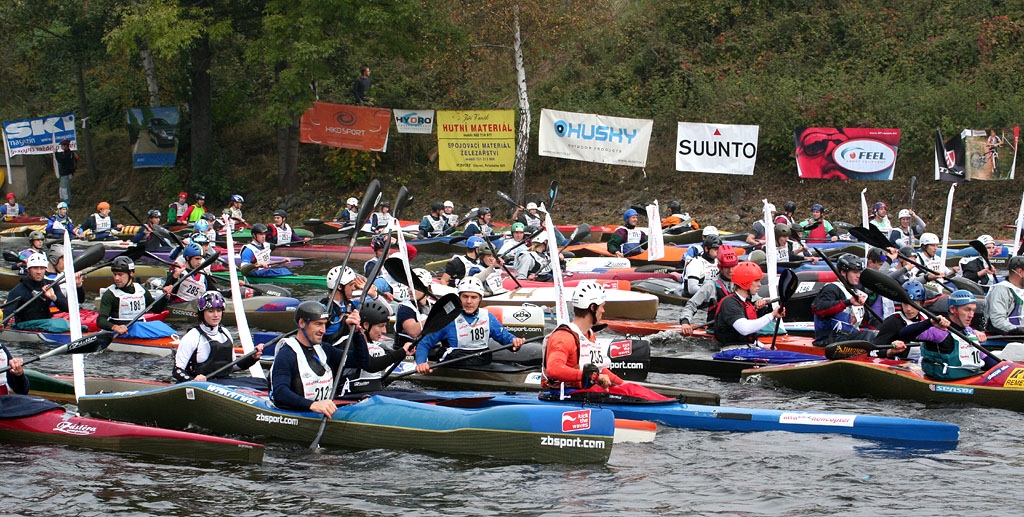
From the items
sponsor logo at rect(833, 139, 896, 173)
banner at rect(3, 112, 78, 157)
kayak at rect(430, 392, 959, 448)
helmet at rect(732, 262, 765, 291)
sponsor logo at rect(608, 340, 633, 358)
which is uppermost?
banner at rect(3, 112, 78, 157)

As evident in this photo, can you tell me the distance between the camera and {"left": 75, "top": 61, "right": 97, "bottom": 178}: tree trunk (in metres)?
33.8

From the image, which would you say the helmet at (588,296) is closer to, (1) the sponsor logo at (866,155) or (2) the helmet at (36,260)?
(2) the helmet at (36,260)

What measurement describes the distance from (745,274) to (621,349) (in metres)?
1.49

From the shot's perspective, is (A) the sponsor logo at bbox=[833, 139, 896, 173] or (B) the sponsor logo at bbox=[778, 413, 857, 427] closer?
(B) the sponsor logo at bbox=[778, 413, 857, 427]

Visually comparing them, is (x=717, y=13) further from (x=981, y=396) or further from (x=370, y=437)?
(x=370, y=437)

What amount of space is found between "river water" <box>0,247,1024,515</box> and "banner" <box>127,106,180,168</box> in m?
25.6

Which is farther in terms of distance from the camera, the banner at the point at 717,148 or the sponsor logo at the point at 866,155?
the banner at the point at 717,148

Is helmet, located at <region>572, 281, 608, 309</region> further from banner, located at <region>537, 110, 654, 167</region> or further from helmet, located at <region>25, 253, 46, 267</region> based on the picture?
banner, located at <region>537, 110, 654, 167</region>

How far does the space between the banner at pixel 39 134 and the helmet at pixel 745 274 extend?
2659 centimetres

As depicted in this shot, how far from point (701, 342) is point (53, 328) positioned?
7.81m

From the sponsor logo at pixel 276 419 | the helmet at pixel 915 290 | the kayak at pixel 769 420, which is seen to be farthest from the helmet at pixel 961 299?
the sponsor logo at pixel 276 419

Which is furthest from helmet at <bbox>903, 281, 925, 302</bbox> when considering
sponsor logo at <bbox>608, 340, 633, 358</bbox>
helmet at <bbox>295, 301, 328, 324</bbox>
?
helmet at <bbox>295, 301, 328, 324</bbox>

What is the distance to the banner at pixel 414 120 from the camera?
1194 inches

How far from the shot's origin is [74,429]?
360 inches
